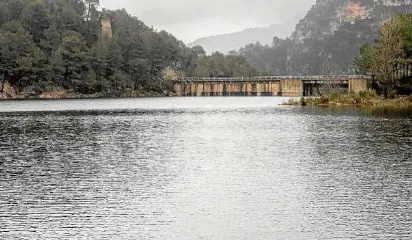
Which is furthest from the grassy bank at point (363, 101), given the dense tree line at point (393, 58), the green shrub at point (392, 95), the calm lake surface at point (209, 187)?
the calm lake surface at point (209, 187)

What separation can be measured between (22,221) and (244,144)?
2702cm

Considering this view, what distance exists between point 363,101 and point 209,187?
82906mm

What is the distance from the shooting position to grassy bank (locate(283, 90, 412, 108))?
338 ft

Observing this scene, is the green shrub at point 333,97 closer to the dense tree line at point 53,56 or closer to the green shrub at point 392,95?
the green shrub at point 392,95

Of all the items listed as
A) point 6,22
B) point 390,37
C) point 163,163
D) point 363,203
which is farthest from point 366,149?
point 6,22

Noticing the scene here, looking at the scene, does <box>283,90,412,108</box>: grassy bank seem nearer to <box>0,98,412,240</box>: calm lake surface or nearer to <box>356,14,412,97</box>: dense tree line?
<box>356,14,412,97</box>: dense tree line

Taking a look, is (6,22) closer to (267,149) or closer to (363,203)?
(267,149)

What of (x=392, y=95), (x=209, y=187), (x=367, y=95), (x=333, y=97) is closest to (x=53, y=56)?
(x=333, y=97)

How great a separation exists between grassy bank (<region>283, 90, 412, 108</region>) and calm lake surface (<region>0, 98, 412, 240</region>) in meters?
50.3

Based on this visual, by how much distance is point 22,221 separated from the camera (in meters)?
23.9

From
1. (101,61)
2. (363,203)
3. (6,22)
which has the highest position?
(6,22)

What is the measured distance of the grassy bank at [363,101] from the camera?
4055 inches

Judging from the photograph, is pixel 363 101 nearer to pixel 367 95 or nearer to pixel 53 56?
pixel 367 95

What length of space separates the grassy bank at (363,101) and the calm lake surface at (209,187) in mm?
50298
